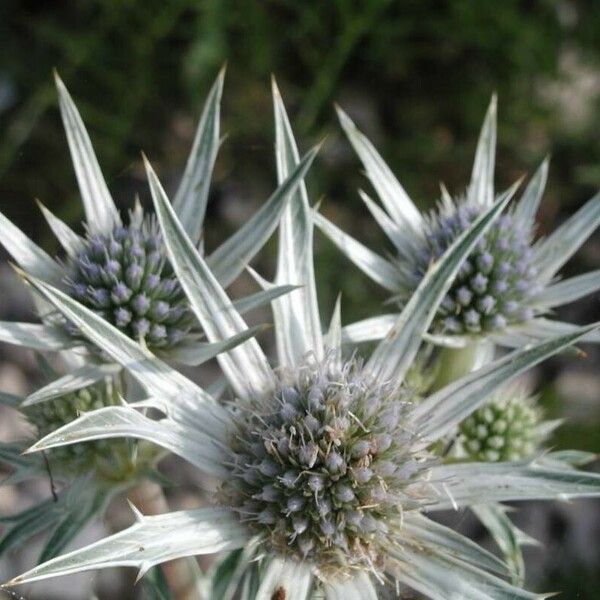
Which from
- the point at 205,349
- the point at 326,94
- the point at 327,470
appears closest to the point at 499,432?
the point at 327,470

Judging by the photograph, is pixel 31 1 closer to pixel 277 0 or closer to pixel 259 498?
pixel 277 0

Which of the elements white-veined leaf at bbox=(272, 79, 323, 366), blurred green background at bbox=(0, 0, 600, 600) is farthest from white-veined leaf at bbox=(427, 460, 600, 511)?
blurred green background at bbox=(0, 0, 600, 600)

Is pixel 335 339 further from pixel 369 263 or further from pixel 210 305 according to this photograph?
pixel 369 263

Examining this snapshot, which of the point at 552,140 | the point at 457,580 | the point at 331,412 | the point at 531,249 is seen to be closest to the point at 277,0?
the point at 552,140

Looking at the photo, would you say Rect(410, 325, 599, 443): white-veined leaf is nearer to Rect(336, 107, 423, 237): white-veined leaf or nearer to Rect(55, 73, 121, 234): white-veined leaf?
Rect(336, 107, 423, 237): white-veined leaf

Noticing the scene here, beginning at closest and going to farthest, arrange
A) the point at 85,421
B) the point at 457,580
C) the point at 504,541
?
the point at 85,421
the point at 457,580
the point at 504,541
